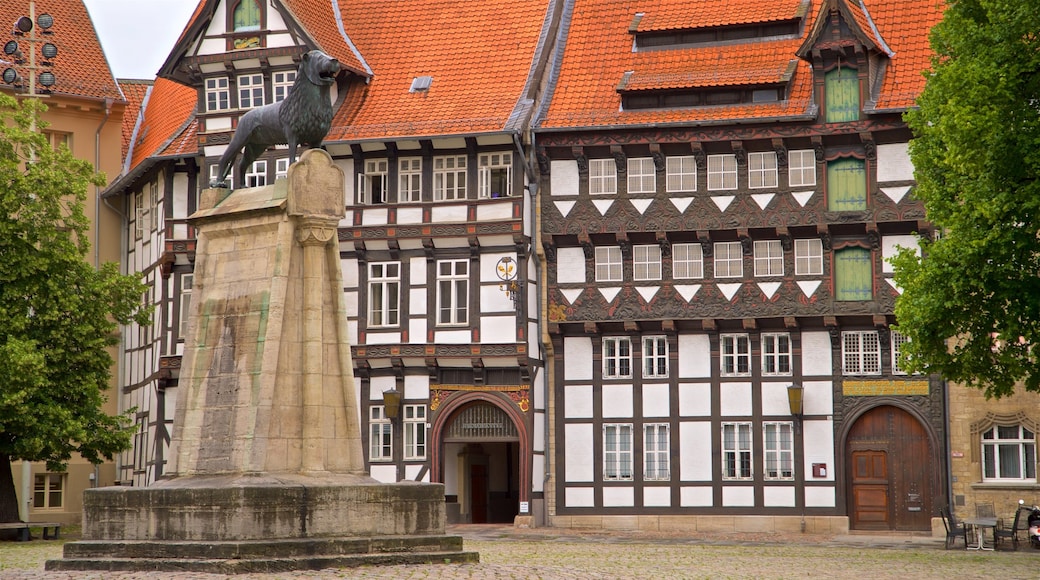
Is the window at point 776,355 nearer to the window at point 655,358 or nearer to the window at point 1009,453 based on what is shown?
the window at point 655,358

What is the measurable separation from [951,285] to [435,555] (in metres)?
10.5

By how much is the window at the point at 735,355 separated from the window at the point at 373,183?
980cm

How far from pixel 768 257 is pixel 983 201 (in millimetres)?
13824

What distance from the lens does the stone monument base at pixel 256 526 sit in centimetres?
1881

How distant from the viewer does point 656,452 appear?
3950 centimetres

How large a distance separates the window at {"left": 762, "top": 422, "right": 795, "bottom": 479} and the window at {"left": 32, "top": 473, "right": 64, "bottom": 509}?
70.9 feet

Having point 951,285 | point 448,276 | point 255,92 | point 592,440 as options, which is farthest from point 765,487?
point 255,92

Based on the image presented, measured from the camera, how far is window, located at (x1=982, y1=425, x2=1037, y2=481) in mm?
36594

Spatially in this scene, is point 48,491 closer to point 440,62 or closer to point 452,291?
point 452,291

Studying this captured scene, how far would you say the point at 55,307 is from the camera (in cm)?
3469

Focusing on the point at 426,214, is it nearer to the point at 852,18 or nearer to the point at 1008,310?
the point at 852,18

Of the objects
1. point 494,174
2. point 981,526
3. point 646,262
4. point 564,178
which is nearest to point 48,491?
point 494,174

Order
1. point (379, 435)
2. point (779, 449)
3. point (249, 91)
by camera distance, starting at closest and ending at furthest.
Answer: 1. point (779, 449)
2. point (379, 435)
3. point (249, 91)

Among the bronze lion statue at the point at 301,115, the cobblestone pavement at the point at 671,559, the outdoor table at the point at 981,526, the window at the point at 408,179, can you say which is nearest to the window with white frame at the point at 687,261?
the cobblestone pavement at the point at 671,559
